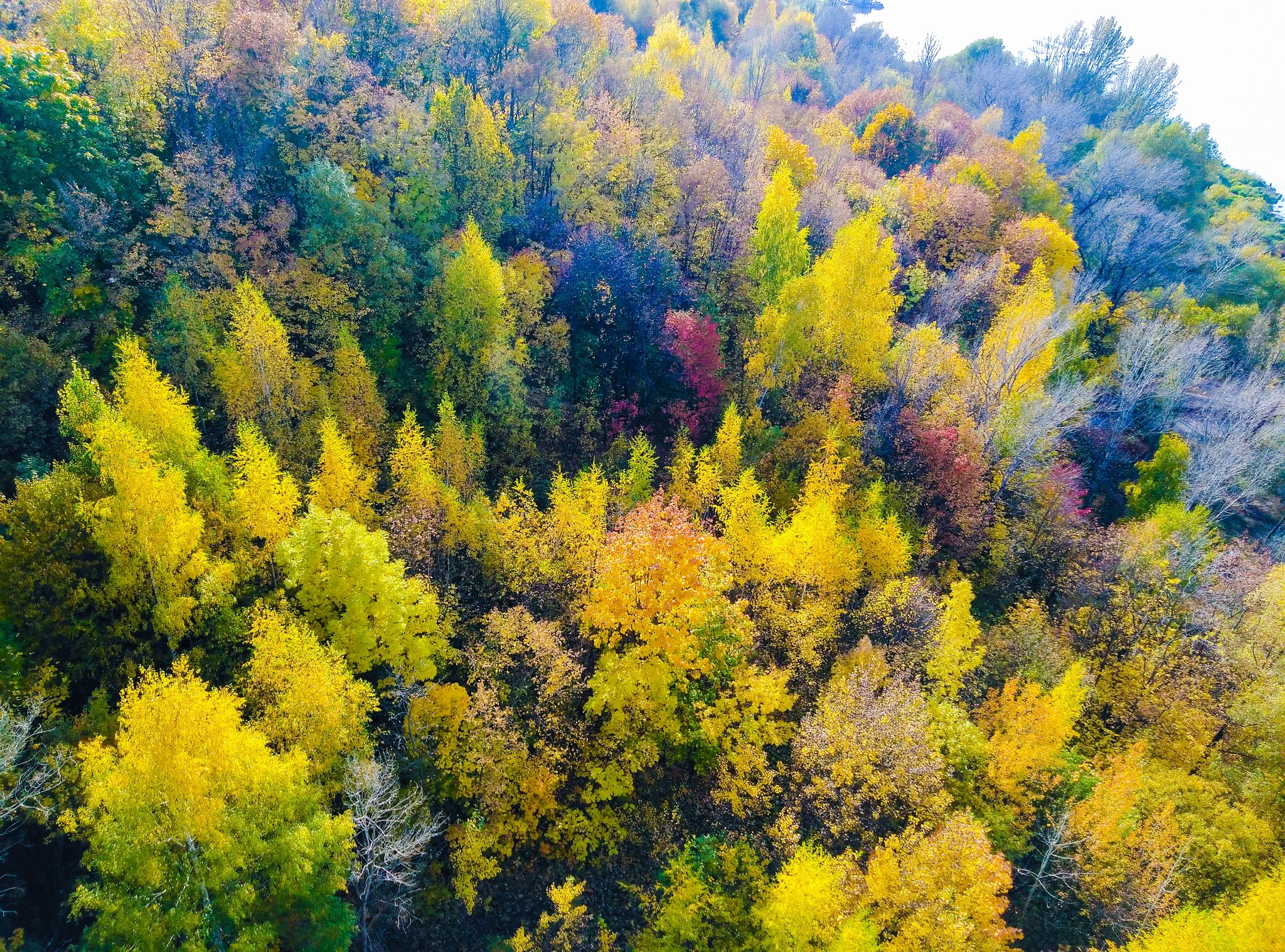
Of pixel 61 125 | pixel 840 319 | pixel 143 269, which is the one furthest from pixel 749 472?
pixel 61 125

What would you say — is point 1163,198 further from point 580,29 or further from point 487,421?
point 487,421

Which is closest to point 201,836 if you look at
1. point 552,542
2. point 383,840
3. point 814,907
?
point 383,840

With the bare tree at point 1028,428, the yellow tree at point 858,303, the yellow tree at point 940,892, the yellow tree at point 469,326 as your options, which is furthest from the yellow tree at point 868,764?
the yellow tree at point 469,326

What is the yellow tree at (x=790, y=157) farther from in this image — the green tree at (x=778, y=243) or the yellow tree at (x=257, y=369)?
the yellow tree at (x=257, y=369)

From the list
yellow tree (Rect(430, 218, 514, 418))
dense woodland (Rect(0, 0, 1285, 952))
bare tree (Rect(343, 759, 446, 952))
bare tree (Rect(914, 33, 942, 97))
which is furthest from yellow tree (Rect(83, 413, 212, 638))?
bare tree (Rect(914, 33, 942, 97))

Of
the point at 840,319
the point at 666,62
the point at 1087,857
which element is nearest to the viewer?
the point at 1087,857

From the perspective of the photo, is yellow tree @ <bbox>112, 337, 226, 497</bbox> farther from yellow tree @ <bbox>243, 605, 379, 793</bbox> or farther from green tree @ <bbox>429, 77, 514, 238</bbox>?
green tree @ <bbox>429, 77, 514, 238</bbox>
